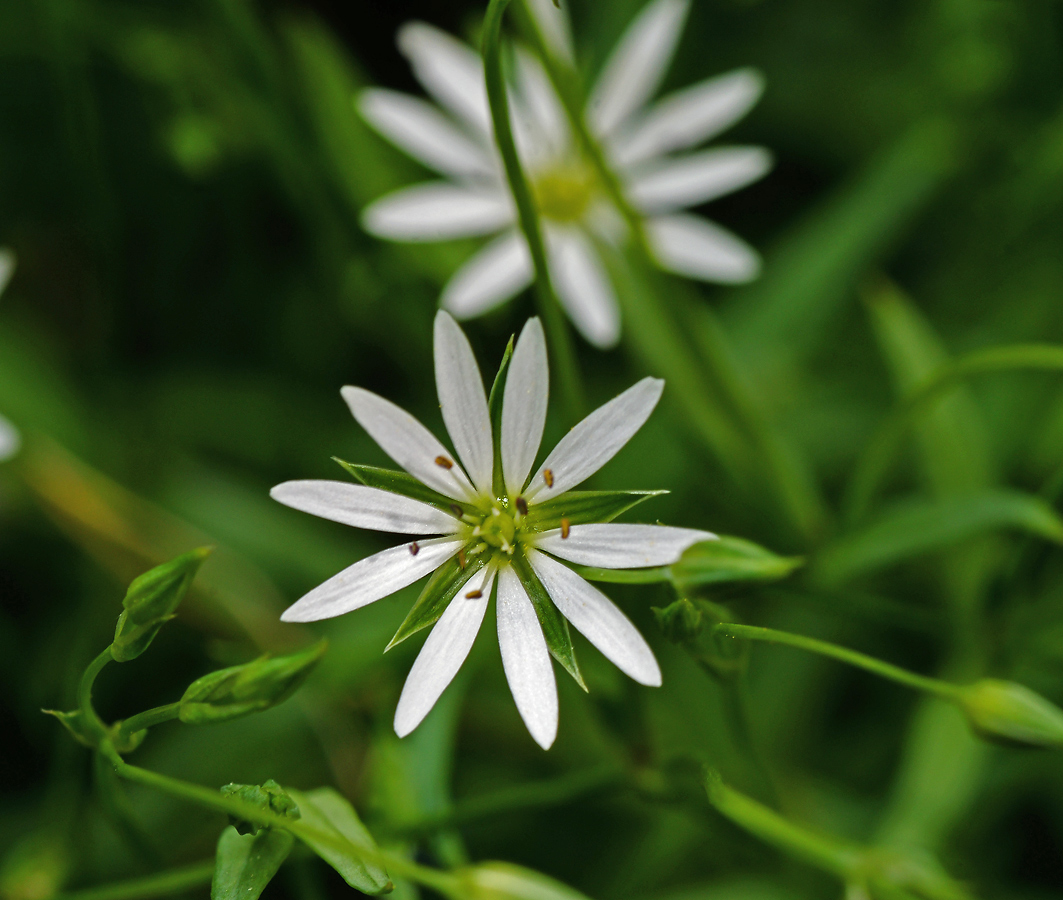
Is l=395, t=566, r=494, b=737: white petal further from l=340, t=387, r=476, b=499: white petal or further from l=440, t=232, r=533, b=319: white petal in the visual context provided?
l=440, t=232, r=533, b=319: white petal

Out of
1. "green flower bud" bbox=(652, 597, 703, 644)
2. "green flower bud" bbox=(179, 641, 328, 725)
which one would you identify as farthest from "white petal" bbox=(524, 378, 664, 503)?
"green flower bud" bbox=(179, 641, 328, 725)

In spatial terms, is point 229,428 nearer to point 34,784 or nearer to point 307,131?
point 307,131

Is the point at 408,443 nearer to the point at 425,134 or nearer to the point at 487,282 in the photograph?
the point at 487,282

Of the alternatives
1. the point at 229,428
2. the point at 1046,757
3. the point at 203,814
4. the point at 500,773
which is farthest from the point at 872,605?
the point at 229,428

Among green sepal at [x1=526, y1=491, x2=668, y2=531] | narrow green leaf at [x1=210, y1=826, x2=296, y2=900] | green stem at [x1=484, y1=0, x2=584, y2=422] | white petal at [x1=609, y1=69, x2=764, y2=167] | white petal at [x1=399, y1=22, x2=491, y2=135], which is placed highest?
white petal at [x1=609, y1=69, x2=764, y2=167]

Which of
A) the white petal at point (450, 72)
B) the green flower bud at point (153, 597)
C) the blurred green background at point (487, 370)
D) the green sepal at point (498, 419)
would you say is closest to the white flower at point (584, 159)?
the white petal at point (450, 72)

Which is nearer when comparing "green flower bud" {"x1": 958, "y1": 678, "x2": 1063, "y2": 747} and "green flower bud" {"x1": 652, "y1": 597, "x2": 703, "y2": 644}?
"green flower bud" {"x1": 652, "y1": 597, "x2": 703, "y2": 644}
